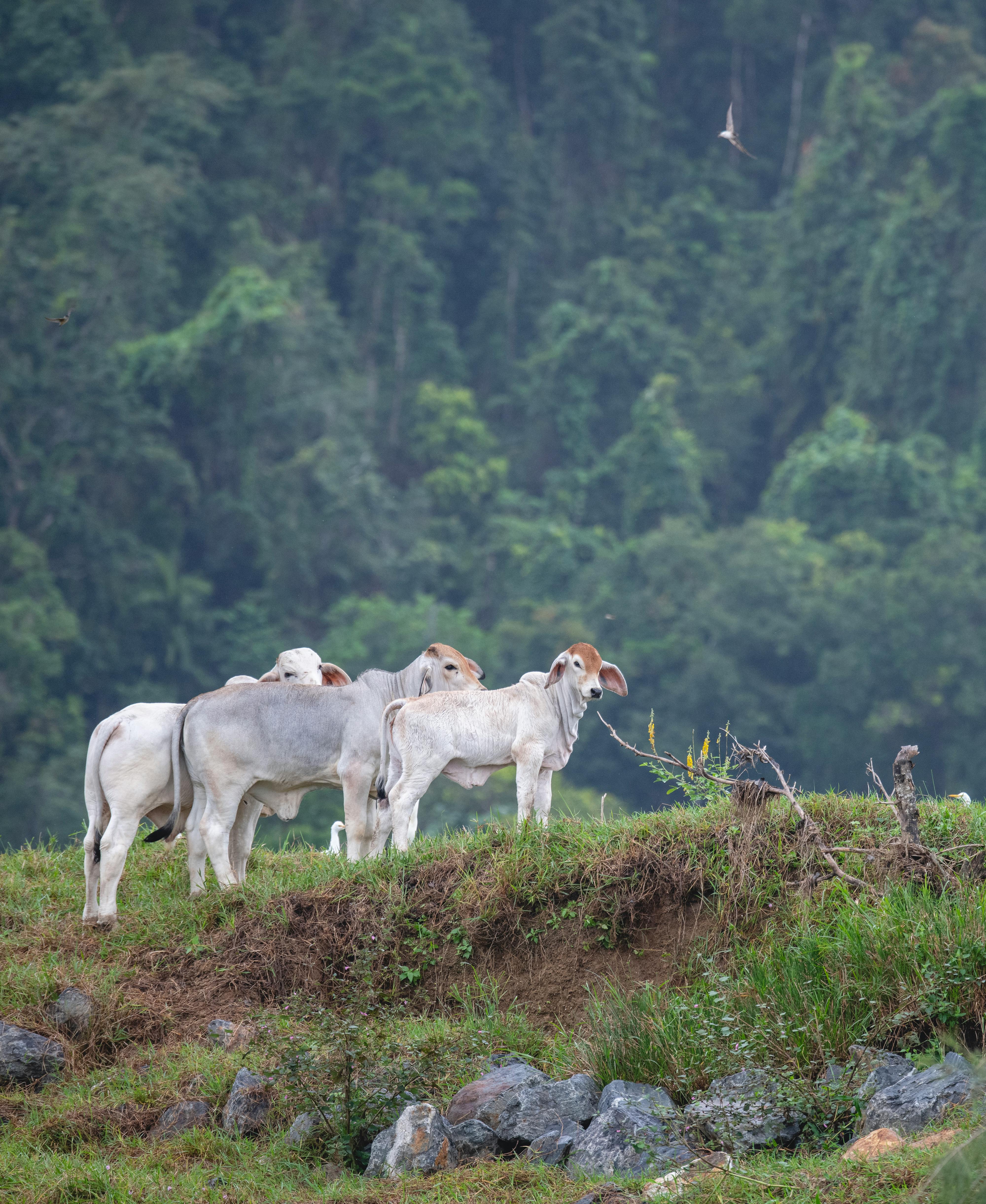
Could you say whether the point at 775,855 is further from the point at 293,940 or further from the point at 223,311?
the point at 223,311

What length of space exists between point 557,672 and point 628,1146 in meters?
3.68

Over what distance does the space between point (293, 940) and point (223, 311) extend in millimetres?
36902

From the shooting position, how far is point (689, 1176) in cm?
610

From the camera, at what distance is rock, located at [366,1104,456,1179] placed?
6691 mm

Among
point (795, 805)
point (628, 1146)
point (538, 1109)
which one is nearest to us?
point (628, 1146)

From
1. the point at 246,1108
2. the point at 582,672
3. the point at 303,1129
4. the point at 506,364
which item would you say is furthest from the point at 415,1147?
the point at 506,364

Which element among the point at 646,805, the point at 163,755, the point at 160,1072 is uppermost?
the point at 163,755

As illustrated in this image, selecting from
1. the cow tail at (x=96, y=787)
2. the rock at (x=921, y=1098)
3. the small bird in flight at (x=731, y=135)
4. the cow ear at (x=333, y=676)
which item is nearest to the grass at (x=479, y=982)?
the rock at (x=921, y=1098)

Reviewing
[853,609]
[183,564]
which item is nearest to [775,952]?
[853,609]

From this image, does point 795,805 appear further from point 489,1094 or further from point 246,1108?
point 246,1108

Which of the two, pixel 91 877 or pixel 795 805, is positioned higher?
pixel 795 805

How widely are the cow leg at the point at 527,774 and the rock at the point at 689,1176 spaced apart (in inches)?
132

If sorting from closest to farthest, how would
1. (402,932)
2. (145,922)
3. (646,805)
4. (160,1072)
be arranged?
(160,1072) < (402,932) < (145,922) < (646,805)

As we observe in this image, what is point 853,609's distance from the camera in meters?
42.1
